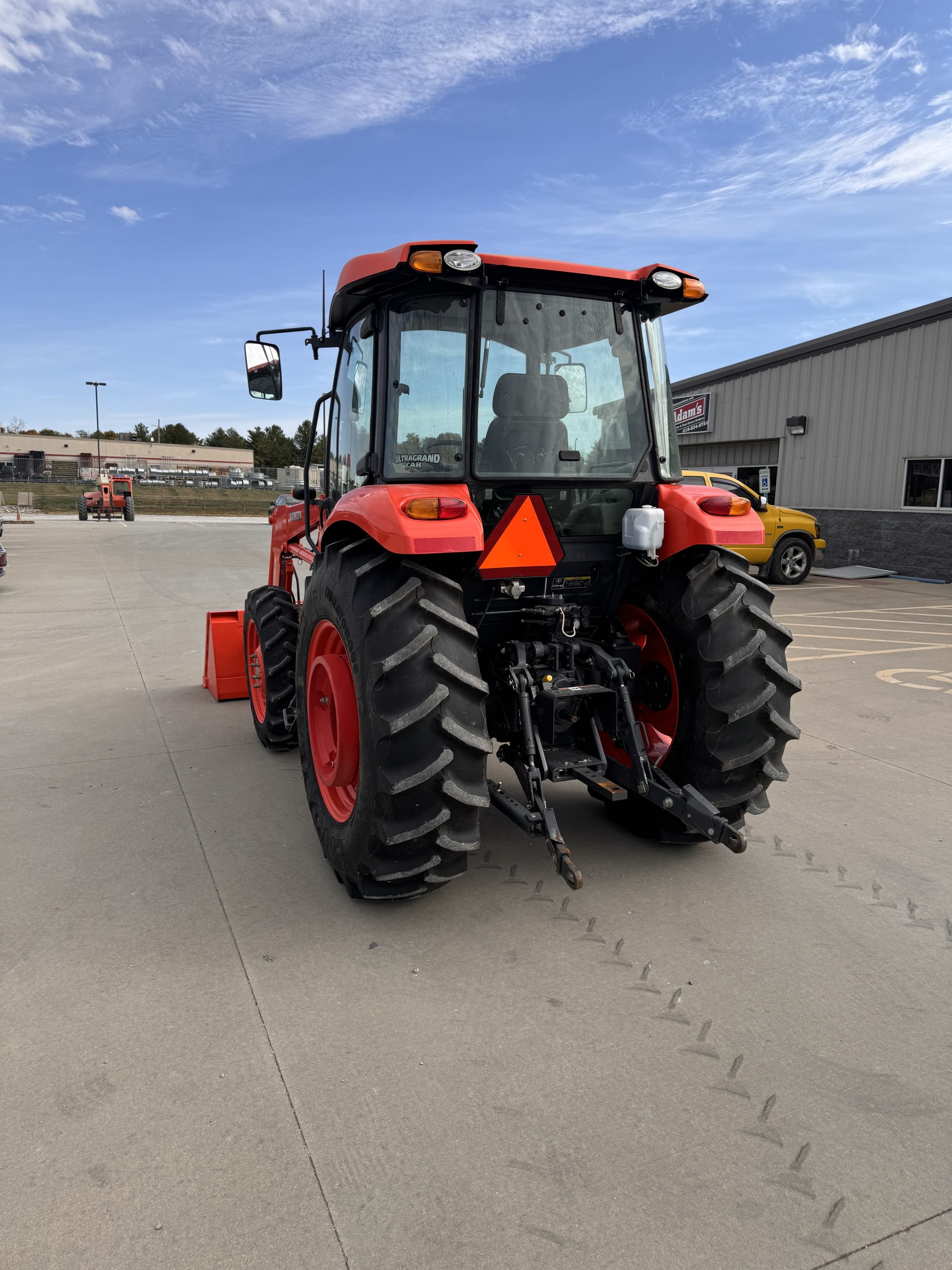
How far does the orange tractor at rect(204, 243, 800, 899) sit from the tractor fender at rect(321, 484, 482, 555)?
0.01m

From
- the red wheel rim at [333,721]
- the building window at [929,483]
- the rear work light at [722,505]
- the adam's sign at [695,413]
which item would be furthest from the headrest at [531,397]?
the adam's sign at [695,413]

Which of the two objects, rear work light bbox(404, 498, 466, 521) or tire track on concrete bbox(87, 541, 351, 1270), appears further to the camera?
rear work light bbox(404, 498, 466, 521)

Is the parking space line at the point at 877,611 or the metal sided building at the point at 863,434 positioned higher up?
the metal sided building at the point at 863,434

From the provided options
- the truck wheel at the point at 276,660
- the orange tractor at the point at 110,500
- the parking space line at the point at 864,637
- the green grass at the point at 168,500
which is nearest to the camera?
the truck wheel at the point at 276,660

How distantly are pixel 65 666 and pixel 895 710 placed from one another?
287 inches

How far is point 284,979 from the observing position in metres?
2.87

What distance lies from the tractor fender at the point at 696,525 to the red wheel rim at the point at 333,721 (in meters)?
1.47

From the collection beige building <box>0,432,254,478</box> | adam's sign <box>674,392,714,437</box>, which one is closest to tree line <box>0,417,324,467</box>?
beige building <box>0,432,254,478</box>

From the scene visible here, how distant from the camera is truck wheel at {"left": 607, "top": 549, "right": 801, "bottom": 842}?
347 cm

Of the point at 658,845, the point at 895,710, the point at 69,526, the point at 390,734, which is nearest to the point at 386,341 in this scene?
the point at 390,734

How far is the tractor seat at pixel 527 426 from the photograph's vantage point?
3.40 meters

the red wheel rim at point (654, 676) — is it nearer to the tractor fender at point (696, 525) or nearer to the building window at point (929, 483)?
the tractor fender at point (696, 525)

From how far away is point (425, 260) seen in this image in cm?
304

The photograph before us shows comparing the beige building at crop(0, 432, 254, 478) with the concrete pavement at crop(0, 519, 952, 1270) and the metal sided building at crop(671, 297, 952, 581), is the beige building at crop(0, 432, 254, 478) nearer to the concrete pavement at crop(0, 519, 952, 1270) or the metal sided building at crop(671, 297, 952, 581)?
the metal sided building at crop(671, 297, 952, 581)
